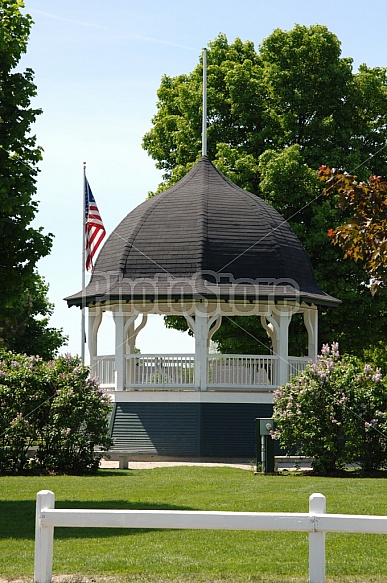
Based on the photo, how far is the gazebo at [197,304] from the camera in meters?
26.8

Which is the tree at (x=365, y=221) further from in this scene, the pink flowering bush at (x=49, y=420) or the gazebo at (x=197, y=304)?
the gazebo at (x=197, y=304)

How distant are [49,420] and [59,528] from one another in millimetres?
8756

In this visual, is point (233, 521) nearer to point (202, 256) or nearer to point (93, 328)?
point (202, 256)

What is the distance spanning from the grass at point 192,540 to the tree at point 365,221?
3.13 metres

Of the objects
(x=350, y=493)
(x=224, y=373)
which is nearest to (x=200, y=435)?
(x=224, y=373)

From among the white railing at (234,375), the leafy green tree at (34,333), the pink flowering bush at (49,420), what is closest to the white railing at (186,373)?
the white railing at (234,375)

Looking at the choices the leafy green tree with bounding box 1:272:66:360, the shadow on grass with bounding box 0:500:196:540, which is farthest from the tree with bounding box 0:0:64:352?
the leafy green tree with bounding box 1:272:66:360

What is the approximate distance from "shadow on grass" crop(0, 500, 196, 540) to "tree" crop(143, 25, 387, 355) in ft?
69.6

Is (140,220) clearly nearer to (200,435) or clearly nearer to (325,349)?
(200,435)

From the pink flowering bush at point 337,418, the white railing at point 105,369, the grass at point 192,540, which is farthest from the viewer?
the white railing at point 105,369

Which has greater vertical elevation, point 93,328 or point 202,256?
point 202,256

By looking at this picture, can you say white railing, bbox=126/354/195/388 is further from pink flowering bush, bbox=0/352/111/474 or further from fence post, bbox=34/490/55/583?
fence post, bbox=34/490/55/583

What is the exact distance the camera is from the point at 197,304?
27.3 meters

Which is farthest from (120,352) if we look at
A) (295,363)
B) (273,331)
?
(273,331)
